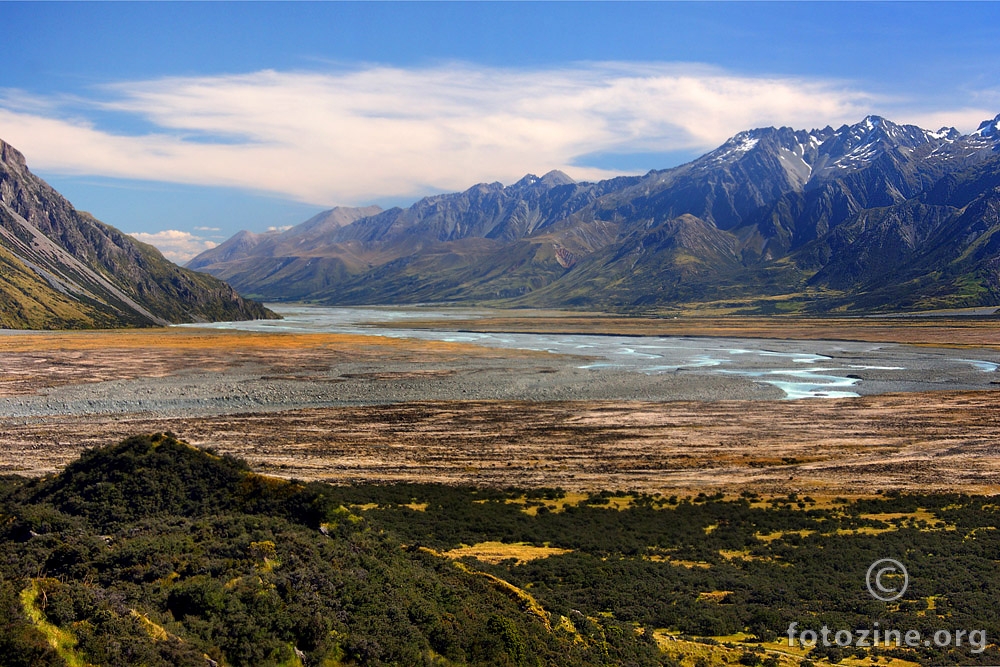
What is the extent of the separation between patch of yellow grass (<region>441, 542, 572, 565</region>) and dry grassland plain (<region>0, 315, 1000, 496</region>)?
1135 cm

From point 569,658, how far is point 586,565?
459 inches

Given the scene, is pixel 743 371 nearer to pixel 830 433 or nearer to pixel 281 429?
pixel 830 433

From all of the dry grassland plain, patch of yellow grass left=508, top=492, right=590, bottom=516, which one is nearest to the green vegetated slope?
patch of yellow grass left=508, top=492, right=590, bottom=516

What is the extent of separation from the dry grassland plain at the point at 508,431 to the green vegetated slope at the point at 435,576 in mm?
8428

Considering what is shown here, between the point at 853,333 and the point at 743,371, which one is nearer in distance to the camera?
the point at 743,371

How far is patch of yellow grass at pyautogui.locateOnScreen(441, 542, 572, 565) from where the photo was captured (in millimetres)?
29362

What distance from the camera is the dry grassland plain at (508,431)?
45.3 m

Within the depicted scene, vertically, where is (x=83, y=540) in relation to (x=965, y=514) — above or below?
above

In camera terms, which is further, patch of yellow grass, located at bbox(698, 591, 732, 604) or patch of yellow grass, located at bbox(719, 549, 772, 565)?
patch of yellow grass, located at bbox(719, 549, 772, 565)

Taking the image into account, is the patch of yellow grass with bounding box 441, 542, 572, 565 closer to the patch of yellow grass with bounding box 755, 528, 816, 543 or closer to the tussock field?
the patch of yellow grass with bounding box 755, 528, 816, 543

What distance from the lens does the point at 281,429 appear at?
59.0 m

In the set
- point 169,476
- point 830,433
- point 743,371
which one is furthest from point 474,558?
point 743,371

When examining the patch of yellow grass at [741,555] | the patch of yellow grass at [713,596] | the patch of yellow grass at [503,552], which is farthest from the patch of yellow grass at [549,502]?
the patch of yellow grass at [713,596]

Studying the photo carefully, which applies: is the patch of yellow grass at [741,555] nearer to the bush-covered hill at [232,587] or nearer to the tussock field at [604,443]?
the bush-covered hill at [232,587]
